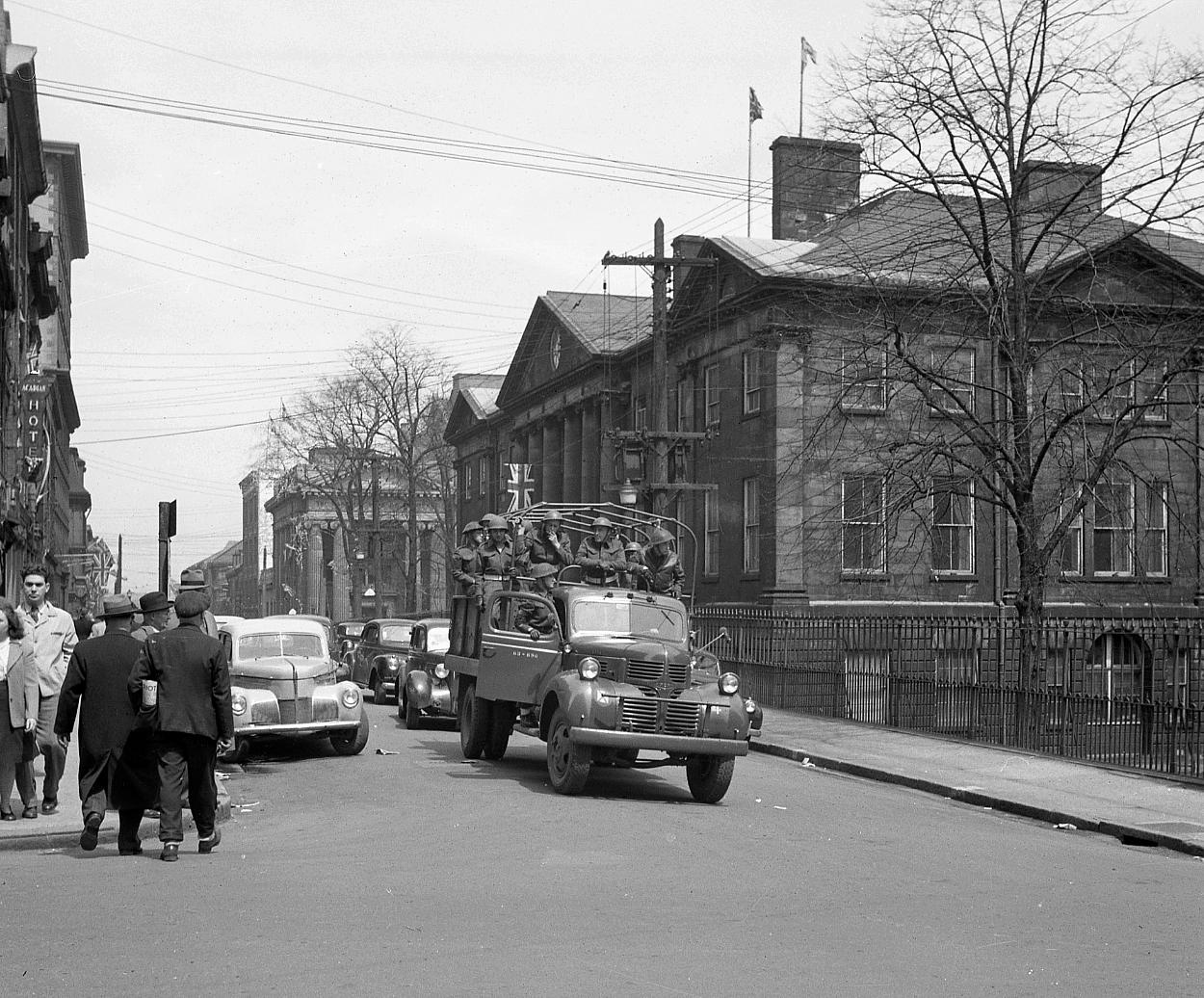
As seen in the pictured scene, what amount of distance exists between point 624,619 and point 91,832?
6.92m

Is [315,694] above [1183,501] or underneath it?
underneath

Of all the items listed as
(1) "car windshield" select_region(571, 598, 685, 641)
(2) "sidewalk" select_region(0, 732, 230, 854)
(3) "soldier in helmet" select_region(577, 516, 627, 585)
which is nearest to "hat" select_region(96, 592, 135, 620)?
(2) "sidewalk" select_region(0, 732, 230, 854)

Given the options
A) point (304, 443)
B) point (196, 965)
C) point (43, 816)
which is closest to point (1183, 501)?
point (43, 816)

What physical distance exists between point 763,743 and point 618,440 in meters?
11.9

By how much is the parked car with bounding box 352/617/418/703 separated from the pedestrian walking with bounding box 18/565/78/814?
15.0m

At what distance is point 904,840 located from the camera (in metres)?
12.4

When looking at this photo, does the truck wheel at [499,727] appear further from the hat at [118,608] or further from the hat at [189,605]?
the hat at [189,605]

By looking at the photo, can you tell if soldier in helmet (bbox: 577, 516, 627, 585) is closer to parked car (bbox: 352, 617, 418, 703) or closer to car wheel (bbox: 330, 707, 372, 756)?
car wheel (bbox: 330, 707, 372, 756)

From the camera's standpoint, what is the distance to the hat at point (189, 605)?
10438 mm

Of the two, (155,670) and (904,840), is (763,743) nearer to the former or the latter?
(904,840)

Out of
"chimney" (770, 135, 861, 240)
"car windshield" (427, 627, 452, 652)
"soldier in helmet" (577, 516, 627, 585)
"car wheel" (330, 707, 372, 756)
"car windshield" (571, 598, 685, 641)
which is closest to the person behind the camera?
"car windshield" (571, 598, 685, 641)

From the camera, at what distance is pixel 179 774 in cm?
1059

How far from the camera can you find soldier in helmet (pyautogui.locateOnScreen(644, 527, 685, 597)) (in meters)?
19.4

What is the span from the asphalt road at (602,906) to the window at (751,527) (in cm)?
2470
